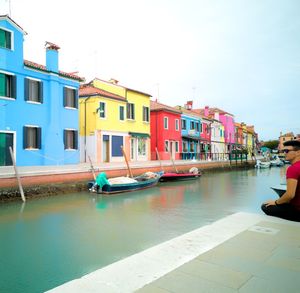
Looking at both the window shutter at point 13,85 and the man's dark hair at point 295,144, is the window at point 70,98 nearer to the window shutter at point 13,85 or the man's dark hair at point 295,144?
the window shutter at point 13,85

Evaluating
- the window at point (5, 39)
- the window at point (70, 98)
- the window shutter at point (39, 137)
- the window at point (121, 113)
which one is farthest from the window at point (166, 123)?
the window at point (5, 39)

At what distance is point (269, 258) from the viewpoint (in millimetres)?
4211

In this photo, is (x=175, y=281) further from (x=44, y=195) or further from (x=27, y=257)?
(x=44, y=195)

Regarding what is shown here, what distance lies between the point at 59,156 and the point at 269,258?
1690 cm

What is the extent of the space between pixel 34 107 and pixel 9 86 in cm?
181

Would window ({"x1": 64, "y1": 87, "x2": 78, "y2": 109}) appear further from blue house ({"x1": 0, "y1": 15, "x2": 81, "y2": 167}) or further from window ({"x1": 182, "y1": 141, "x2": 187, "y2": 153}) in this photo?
window ({"x1": 182, "y1": 141, "x2": 187, "y2": 153})

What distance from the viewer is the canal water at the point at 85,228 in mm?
5637

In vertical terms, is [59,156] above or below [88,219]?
above

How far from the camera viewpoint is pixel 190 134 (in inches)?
1426

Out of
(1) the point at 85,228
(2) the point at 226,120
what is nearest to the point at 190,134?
(2) the point at 226,120

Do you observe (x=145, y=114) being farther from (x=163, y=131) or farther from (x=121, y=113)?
(x=121, y=113)

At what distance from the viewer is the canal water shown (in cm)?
564

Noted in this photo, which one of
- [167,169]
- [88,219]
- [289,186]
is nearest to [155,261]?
[289,186]

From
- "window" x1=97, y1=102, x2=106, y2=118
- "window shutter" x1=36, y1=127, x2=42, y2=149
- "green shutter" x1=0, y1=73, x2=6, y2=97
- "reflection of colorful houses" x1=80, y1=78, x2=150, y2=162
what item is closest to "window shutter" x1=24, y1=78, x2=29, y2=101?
"green shutter" x1=0, y1=73, x2=6, y2=97
